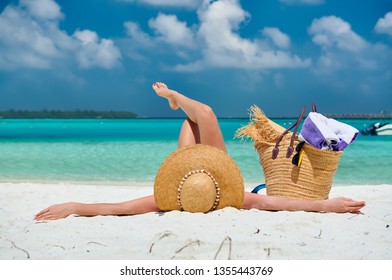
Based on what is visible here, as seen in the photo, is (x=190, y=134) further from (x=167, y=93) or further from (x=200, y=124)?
(x=167, y=93)

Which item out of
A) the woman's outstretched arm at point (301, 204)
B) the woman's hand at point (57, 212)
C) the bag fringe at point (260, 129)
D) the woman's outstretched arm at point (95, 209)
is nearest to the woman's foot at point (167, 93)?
the bag fringe at point (260, 129)

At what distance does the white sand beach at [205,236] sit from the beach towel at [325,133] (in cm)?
51

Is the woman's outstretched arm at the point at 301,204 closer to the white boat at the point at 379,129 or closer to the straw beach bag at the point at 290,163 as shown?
the straw beach bag at the point at 290,163

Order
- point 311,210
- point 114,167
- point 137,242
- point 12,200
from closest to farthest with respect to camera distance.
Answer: point 137,242, point 311,210, point 12,200, point 114,167

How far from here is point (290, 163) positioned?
3.72m

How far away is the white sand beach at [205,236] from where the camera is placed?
8.21 feet

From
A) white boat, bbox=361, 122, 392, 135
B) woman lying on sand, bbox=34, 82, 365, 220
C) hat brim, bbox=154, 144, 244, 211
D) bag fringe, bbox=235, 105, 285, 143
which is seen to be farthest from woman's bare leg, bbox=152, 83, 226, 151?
white boat, bbox=361, 122, 392, 135

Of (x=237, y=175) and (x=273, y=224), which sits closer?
(x=273, y=224)

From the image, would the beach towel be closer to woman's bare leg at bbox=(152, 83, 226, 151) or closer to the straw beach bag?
the straw beach bag

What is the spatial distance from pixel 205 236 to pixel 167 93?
1397 millimetres

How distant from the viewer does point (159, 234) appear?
9.14 feet
